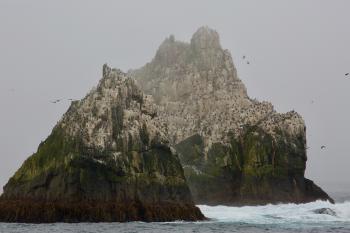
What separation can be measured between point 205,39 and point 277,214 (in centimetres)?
7020

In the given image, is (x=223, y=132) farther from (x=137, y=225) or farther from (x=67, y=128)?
(x=137, y=225)

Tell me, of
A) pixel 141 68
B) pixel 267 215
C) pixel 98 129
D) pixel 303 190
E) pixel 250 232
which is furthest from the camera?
pixel 141 68

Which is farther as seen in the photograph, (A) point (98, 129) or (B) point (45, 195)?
(A) point (98, 129)

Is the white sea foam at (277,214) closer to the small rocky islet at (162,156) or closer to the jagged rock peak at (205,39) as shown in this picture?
the small rocky islet at (162,156)

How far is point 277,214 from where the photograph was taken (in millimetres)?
83062

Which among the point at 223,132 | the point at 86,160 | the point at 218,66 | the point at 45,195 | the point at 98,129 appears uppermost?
the point at 218,66

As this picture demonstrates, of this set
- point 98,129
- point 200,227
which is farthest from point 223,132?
point 200,227

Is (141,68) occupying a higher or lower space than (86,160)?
higher

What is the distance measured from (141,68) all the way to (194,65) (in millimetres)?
17792

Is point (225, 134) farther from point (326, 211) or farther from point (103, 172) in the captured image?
point (103, 172)

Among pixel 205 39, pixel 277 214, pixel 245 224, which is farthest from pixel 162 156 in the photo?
pixel 205 39

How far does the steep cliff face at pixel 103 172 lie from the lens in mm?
67000

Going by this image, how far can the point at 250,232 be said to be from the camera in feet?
194

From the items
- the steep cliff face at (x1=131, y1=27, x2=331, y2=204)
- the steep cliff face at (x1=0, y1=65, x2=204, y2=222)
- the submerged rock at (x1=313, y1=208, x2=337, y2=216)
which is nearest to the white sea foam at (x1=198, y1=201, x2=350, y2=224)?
the submerged rock at (x1=313, y1=208, x2=337, y2=216)
